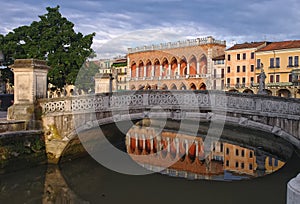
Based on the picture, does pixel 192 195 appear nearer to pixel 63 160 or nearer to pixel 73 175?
pixel 73 175

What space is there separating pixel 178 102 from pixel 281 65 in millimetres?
34665

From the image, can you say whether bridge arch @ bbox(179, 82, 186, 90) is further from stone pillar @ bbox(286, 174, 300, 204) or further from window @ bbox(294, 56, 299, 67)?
stone pillar @ bbox(286, 174, 300, 204)

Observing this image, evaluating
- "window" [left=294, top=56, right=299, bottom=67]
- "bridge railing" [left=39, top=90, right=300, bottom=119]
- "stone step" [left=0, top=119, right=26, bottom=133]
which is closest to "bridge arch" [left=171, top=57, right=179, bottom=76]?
"window" [left=294, top=56, right=299, bottom=67]

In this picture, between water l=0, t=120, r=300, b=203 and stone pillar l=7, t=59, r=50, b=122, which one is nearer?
water l=0, t=120, r=300, b=203

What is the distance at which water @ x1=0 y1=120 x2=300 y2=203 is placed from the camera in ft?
30.0

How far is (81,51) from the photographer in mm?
23781

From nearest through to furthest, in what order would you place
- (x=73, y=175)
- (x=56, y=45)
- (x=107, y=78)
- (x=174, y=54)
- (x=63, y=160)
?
1. (x=73, y=175)
2. (x=63, y=160)
3. (x=107, y=78)
4. (x=56, y=45)
5. (x=174, y=54)

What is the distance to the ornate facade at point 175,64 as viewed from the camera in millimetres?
48691

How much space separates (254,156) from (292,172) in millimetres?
3508

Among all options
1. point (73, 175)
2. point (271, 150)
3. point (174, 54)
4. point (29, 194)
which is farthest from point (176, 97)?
point (174, 54)

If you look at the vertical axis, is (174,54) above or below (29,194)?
above

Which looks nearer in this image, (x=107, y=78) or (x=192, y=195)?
(x=192, y=195)

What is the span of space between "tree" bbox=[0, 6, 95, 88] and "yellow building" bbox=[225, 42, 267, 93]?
27369mm

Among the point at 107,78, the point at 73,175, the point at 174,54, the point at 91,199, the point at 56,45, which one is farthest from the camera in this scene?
the point at 174,54
